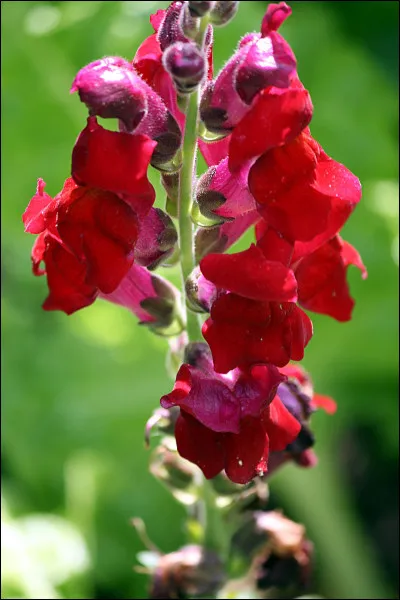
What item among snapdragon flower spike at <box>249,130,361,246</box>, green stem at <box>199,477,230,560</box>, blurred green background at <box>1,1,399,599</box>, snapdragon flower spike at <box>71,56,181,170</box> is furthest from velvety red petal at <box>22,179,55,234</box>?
blurred green background at <box>1,1,399,599</box>

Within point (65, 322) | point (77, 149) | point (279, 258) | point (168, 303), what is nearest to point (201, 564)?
point (168, 303)

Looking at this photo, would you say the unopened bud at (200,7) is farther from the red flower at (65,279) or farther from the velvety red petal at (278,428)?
the velvety red petal at (278,428)

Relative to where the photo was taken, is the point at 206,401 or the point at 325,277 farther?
the point at 325,277

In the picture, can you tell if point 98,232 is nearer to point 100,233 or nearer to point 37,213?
point 100,233

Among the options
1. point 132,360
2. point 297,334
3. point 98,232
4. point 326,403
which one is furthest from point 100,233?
point 132,360

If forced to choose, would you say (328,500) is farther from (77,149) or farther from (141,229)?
(77,149)

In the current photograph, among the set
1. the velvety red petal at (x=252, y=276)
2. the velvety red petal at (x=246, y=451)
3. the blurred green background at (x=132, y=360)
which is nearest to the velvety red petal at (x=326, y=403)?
the velvety red petal at (x=246, y=451)
